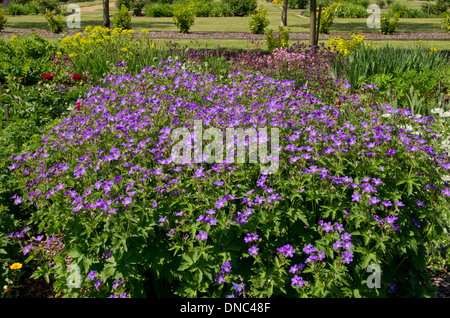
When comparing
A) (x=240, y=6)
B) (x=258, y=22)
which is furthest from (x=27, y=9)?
(x=258, y=22)

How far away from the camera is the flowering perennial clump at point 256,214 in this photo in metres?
2.76

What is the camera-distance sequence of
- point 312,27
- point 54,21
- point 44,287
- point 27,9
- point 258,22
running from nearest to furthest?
point 44,287 → point 312,27 → point 258,22 → point 54,21 → point 27,9

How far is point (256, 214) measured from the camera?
2.93 meters

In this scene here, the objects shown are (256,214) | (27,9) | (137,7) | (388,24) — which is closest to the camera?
(256,214)

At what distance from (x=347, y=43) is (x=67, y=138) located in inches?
297

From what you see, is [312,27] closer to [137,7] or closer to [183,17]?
[183,17]

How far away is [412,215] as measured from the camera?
3.17 m

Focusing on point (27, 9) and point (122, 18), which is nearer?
point (122, 18)

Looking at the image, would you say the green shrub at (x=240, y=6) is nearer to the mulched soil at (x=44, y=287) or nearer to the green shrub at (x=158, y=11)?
the green shrub at (x=158, y=11)

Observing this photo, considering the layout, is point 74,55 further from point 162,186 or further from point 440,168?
point 440,168

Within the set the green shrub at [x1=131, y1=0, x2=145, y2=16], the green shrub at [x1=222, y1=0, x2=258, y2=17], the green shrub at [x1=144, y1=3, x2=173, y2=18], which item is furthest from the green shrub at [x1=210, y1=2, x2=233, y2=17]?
the green shrub at [x1=131, y1=0, x2=145, y2=16]

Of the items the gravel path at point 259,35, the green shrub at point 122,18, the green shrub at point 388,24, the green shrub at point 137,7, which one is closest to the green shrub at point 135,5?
the green shrub at point 137,7

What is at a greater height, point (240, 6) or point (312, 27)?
point (240, 6)

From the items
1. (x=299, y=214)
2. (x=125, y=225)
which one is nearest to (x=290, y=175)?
(x=299, y=214)
